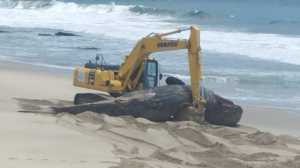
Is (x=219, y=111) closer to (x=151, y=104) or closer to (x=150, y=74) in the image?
Result: (x=151, y=104)

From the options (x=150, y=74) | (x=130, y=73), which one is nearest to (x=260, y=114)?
(x=150, y=74)

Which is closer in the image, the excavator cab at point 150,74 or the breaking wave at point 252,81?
the excavator cab at point 150,74

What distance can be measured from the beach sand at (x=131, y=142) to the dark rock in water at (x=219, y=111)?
25cm

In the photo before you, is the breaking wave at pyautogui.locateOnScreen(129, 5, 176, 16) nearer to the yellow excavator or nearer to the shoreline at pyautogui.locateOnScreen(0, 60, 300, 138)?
the shoreline at pyautogui.locateOnScreen(0, 60, 300, 138)

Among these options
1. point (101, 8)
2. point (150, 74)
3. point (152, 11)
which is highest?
point (101, 8)

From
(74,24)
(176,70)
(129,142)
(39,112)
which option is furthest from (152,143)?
(74,24)

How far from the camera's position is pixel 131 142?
9.82 meters

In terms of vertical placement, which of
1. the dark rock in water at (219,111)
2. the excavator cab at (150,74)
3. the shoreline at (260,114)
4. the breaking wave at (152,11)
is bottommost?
the shoreline at (260,114)

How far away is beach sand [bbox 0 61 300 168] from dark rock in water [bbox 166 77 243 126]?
25cm

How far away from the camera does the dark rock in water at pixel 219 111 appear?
12.0 meters

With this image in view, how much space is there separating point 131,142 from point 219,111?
287 cm

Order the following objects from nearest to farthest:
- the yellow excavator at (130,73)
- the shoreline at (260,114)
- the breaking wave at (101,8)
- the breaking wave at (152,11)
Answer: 1. the yellow excavator at (130,73)
2. the shoreline at (260,114)
3. the breaking wave at (101,8)
4. the breaking wave at (152,11)

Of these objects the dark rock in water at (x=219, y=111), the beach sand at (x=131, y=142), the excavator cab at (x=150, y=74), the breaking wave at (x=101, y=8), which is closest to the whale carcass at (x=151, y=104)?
the dark rock in water at (x=219, y=111)

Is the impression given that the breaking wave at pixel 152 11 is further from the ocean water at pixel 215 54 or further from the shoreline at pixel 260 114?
the shoreline at pixel 260 114
